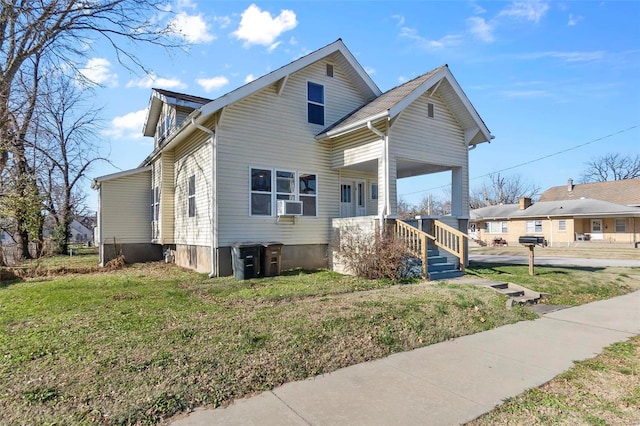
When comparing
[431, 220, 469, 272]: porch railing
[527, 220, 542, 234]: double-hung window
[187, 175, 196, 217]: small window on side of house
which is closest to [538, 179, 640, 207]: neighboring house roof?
[527, 220, 542, 234]: double-hung window

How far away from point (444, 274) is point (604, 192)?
37.6 meters

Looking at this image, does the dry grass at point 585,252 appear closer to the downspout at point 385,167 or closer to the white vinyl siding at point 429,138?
the white vinyl siding at point 429,138

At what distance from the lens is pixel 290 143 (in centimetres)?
1133

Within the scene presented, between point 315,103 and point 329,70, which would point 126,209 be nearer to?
point 315,103

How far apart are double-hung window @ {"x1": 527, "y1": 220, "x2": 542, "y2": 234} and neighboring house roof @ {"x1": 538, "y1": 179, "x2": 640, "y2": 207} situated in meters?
7.59

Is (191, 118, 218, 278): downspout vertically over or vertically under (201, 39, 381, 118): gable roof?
under

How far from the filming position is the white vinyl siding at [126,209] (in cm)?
1421

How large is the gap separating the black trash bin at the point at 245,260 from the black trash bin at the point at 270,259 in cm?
20

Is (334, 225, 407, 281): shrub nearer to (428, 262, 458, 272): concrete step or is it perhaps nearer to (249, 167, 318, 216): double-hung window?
(428, 262, 458, 272): concrete step

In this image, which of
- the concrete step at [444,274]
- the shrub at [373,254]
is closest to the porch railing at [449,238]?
the concrete step at [444,274]

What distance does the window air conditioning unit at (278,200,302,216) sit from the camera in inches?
423

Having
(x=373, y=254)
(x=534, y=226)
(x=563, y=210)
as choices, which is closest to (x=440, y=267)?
(x=373, y=254)

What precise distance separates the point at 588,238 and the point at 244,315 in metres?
36.2

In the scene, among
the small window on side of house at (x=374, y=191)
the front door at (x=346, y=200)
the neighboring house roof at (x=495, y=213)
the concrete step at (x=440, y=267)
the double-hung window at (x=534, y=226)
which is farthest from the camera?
the neighboring house roof at (x=495, y=213)
